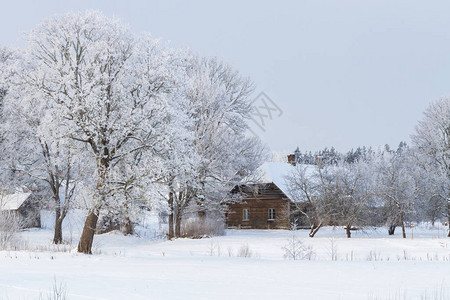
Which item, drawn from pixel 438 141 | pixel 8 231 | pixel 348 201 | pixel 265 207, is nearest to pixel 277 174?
pixel 265 207

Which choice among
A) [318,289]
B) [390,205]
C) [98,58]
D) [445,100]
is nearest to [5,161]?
[98,58]

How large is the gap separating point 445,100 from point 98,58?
31.4m

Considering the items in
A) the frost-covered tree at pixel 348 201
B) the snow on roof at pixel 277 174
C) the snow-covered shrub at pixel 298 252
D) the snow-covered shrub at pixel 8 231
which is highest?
the snow on roof at pixel 277 174

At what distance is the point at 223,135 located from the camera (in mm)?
32406

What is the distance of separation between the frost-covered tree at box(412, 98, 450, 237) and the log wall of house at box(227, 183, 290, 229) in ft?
42.2

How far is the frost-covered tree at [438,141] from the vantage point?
3647cm

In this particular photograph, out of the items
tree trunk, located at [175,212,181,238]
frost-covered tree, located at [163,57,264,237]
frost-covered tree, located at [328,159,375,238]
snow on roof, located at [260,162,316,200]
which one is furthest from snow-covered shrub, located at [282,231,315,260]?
snow on roof, located at [260,162,316,200]

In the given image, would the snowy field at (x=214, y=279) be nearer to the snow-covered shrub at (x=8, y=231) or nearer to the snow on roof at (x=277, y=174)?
the snow-covered shrub at (x=8, y=231)

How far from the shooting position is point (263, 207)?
43719mm

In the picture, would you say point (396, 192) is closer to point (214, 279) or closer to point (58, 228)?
point (58, 228)

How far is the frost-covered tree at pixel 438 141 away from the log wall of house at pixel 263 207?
12.9 m

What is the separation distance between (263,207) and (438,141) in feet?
54.1

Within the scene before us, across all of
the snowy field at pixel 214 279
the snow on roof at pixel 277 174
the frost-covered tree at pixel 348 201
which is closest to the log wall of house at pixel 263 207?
the snow on roof at pixel 277 174

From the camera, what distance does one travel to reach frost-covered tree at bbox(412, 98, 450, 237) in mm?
36466
